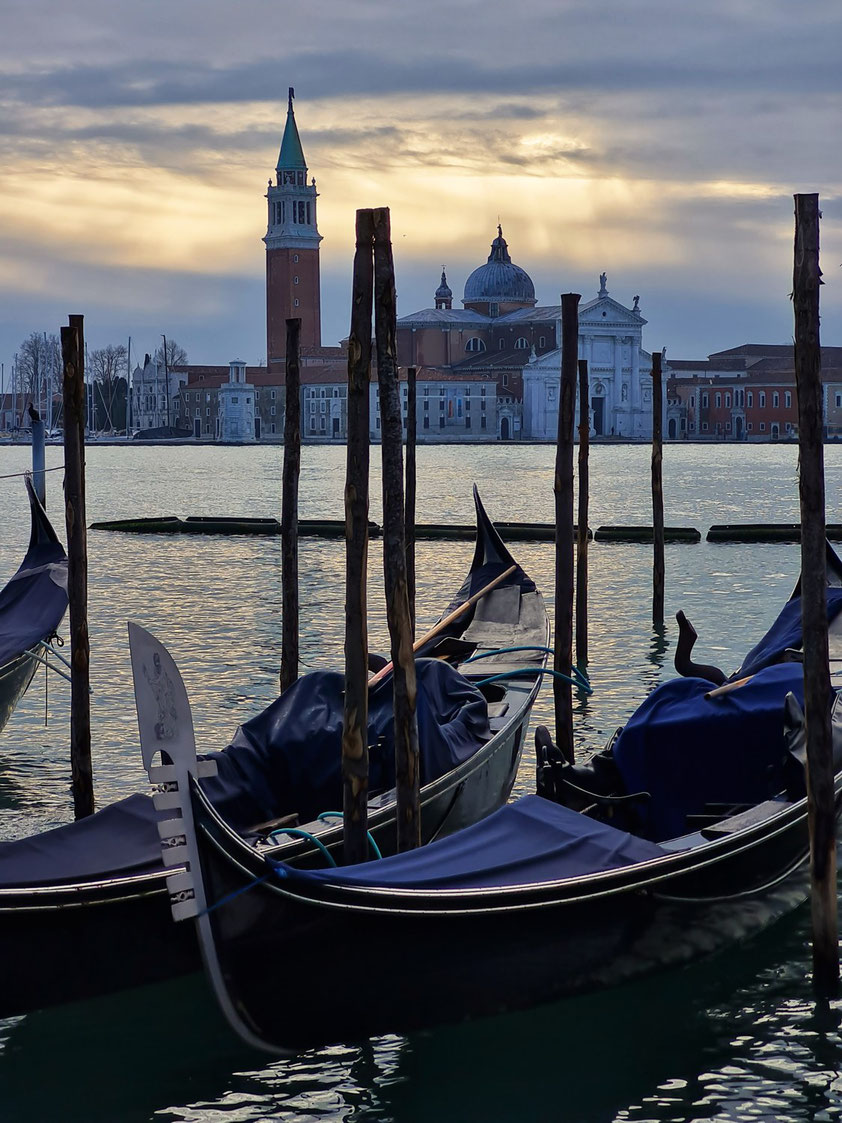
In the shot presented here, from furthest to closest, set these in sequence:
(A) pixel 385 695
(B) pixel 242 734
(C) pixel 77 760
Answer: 1. (C) pixel 77 760
2. (A) pixel 385 695
3. (B) pixel 242 734

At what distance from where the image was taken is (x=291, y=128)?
67.1 meters

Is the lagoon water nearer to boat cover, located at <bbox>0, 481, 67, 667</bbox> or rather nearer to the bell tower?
→ boat cover, located at <bbox>0, 481, 67, 667</bbox>

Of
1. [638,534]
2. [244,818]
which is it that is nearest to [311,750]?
[244,818]

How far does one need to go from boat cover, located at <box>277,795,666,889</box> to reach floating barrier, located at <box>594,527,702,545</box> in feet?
41.2

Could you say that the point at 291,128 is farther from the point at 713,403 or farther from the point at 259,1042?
the point at 259,1042

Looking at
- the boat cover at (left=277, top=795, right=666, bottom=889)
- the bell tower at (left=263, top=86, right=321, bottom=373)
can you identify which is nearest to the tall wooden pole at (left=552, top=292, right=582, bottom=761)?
the boat cover at (left=277, top=795, right=666, bottom=889)

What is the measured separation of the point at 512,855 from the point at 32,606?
11.9 ft

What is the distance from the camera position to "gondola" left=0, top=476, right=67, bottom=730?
6.11 meters

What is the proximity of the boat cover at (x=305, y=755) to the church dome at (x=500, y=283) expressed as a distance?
6529cm

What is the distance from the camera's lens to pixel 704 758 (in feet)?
14.1

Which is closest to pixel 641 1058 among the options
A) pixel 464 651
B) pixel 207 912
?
pixel 207 912

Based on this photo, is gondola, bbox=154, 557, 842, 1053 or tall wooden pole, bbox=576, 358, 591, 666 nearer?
gondola, bbox=154, 557, 842, 1053

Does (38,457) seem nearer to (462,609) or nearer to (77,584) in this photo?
(462,609)

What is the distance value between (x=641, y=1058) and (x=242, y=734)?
4.76ft
